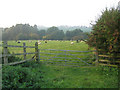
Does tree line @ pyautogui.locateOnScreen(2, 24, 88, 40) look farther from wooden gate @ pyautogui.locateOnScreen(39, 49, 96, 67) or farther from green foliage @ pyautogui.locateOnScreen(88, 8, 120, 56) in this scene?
green foliage @ pyautogui.locateOnScreen(88, 8, 120, 56)

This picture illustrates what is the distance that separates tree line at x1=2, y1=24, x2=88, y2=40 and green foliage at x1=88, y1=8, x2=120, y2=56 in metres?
1.81

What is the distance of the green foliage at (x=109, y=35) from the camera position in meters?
8.43

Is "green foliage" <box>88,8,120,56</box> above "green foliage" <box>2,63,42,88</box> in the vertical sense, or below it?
above

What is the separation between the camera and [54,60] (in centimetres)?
1134

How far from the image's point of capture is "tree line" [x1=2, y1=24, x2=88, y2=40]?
220 inches

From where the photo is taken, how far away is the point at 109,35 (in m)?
8.72

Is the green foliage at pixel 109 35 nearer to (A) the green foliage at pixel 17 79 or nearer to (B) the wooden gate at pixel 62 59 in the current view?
(B) the wooden gate at pixel 62 59

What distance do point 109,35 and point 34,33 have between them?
5.33 meters

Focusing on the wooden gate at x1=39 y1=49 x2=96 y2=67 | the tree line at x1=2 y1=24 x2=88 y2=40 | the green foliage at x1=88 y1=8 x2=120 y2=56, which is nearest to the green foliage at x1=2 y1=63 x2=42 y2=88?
the tree line at x1=2 y1=24 x2=88 y2=40

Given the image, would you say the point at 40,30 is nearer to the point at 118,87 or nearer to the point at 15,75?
the point at 15,75

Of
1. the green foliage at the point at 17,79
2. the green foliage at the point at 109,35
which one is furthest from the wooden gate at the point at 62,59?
the green foliage at the point at 17,79

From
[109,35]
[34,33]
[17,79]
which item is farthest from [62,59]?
[17,79]

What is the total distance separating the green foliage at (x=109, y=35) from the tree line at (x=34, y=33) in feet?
5.93

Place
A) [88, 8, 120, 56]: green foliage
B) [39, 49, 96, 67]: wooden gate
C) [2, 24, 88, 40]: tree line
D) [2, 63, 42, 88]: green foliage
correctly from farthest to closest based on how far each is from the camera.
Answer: [39, 49, 96, 67]: wooden gate
[88, 8, 120, 56]: green foliage
[2, 24, 88, 40]: tree line
[2, 63, 42, 88]: green foliage
